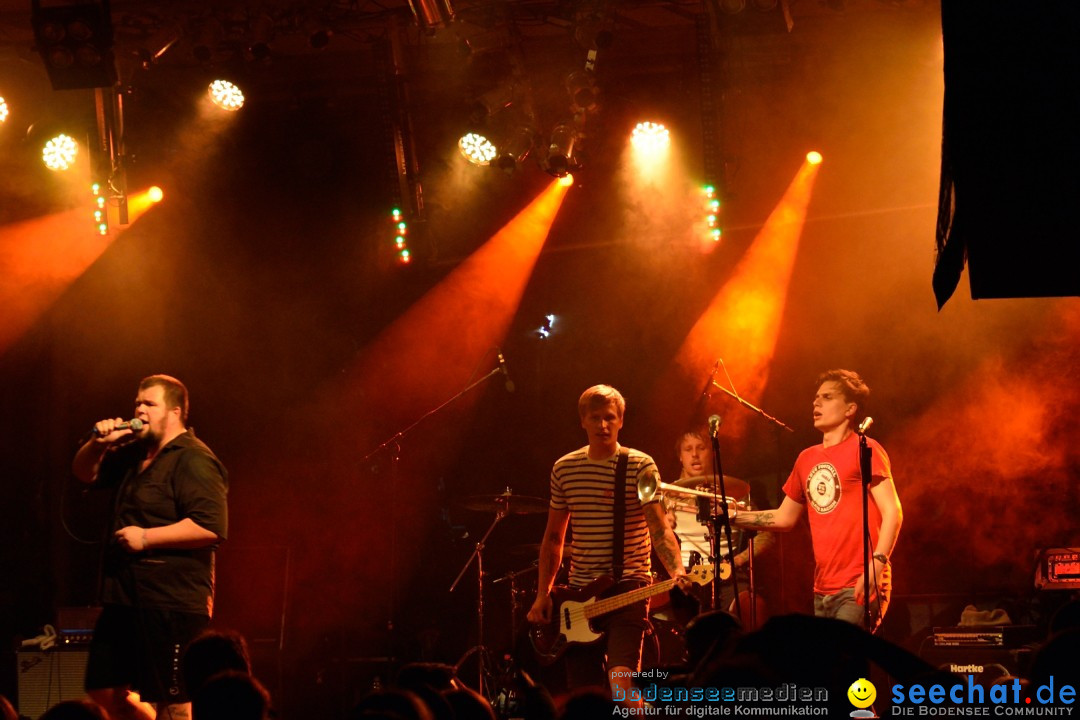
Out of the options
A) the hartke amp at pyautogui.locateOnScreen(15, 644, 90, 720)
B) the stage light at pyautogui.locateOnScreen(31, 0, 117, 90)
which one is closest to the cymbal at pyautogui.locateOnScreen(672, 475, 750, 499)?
the hartke amp at pyautogui.locateOnScreen(15, 644, 90, 720)

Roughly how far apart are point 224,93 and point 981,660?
8171 mm

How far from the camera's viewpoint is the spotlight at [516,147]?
8.99 meters

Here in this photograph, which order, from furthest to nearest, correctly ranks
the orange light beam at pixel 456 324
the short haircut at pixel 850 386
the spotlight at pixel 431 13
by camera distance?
the orange light beam at pixel 456 324 < the spotlight at pixel 431 13 < the short haircut at pixel 850 386

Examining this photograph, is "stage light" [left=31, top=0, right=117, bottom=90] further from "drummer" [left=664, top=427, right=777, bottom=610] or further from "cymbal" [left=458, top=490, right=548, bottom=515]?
"drummer" [left=664, top=427, right=777, bottom=610]

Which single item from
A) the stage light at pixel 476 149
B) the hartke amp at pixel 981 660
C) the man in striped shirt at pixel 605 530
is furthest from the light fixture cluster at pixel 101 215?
the hartke amp at pixel 981 660

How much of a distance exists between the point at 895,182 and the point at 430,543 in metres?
6.20

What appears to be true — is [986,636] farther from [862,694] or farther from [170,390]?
[170,390]

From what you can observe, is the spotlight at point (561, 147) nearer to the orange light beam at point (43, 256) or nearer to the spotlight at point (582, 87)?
the spotlight at point (582, 87)

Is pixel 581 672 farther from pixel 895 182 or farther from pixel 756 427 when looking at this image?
pixel 895 182

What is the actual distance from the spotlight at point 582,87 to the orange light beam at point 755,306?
2.61m

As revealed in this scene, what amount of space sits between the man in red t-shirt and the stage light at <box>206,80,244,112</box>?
20.7 feet

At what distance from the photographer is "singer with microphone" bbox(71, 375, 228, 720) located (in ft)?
15.8

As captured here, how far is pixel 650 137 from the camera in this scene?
9.93 m

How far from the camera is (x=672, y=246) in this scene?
10.2 metres
